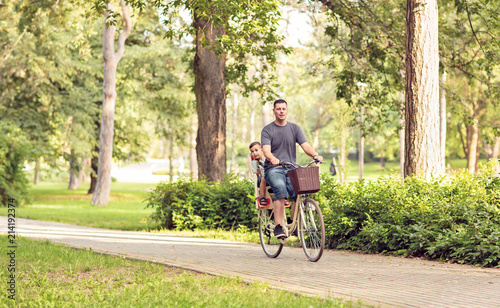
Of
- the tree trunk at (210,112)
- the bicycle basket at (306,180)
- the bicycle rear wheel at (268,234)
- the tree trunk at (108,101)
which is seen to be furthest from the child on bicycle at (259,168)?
the tree trunk at (108,101)

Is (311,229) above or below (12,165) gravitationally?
below

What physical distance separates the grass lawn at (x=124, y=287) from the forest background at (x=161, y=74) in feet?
14.4

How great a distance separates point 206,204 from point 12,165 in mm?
12134

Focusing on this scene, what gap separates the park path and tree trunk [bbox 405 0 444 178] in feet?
7.18

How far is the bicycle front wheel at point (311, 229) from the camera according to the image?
25.1ft

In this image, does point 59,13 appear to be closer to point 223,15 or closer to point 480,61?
point 223,15

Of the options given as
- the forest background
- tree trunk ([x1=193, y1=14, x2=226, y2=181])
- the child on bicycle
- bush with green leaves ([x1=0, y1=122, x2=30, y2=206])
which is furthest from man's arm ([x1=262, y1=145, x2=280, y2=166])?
bush with green leaves ([x1=0, y1=122, x2=30, y2=206])

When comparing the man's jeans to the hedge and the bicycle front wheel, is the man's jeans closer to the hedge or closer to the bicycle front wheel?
the bicycle front wheel

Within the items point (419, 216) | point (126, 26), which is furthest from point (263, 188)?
point (126, 26)

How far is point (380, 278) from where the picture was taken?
6.57 metres

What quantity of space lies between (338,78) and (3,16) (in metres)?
17.1

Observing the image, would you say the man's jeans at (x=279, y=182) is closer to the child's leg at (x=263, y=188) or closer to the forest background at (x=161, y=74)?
the child's leg at (x=263, y=188)

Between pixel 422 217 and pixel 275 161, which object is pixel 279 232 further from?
pixel 422 217

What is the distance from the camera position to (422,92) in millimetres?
9992
